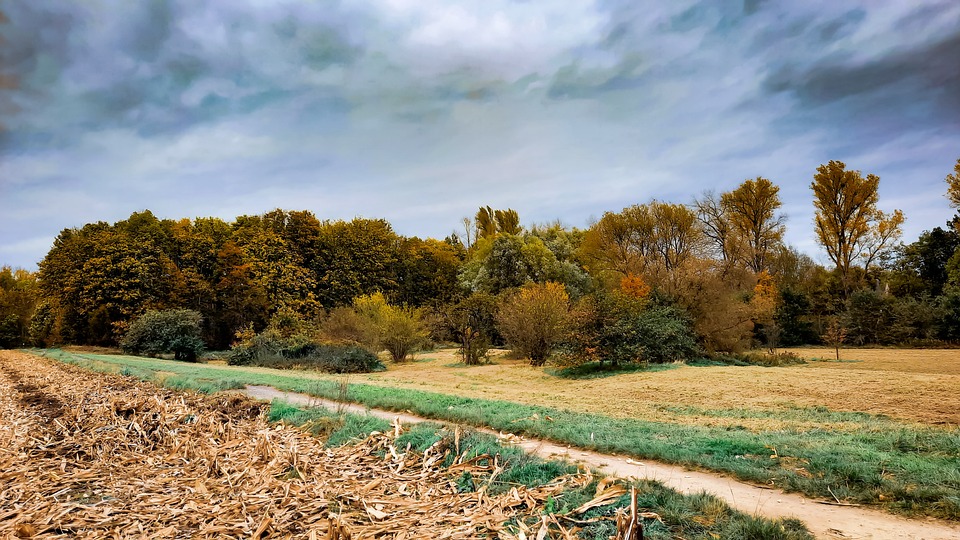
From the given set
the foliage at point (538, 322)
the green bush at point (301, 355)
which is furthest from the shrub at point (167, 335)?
the foliage at point (538, 322)

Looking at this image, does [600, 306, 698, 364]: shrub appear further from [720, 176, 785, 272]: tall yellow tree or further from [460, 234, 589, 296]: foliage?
[720, 176, 785, 272]: tall yellow tree

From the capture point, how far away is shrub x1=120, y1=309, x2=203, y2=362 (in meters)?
24.8

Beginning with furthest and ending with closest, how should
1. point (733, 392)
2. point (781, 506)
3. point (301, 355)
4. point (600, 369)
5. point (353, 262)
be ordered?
point (353, 262) → point (301, 355) → point (600, 369) → point (733, 392) → point (781, 506)

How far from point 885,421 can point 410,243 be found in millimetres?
37019

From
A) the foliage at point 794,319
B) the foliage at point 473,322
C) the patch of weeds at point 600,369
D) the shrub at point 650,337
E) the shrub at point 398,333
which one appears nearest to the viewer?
the patch of weeds at point 600,369

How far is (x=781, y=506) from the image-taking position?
3.99m

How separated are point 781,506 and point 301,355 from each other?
2168cm

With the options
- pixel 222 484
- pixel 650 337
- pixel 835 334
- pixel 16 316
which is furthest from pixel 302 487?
pixel 16 316

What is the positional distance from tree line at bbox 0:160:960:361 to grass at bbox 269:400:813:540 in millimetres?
16337

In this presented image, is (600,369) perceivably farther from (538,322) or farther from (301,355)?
(301,355)

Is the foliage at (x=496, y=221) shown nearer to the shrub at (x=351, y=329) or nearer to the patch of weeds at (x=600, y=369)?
the shrub at (x=351, y=329)

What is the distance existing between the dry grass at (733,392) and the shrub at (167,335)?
1414 cm

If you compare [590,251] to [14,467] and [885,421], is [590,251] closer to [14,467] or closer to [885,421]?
[885,421]

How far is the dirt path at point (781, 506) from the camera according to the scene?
11.4 feet
